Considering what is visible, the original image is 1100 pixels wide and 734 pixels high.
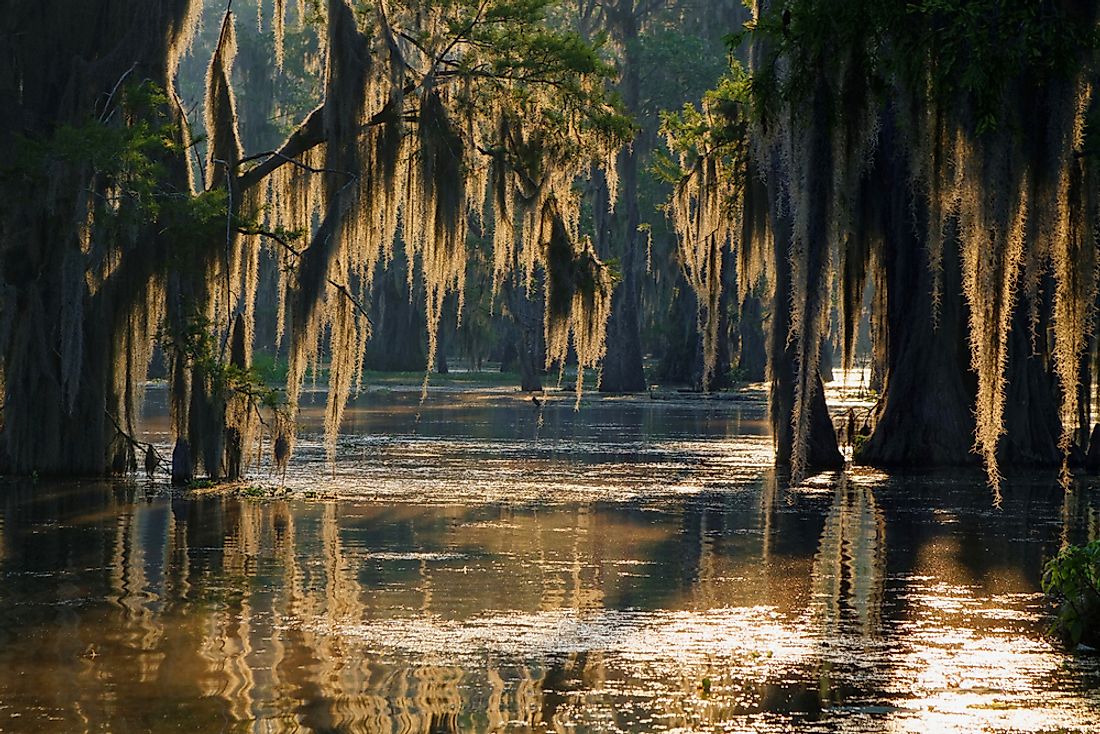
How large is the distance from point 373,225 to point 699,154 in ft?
27.7

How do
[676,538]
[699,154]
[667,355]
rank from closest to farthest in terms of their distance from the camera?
[676,538], [699,154], [667,355]

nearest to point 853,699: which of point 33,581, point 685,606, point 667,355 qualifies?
point 685,606

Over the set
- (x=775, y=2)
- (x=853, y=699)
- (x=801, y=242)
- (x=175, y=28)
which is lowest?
(x=853, y=699)

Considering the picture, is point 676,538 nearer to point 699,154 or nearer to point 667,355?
point 699,154

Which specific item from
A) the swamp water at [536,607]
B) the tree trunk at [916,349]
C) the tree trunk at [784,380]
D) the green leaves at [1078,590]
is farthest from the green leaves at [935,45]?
the tree trunk at [916,349]

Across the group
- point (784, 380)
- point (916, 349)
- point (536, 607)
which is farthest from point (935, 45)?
point (916, 349)

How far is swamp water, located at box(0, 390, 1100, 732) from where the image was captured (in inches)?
396

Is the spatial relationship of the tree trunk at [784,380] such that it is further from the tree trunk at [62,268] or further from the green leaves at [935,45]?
the green leaves at [935,45]

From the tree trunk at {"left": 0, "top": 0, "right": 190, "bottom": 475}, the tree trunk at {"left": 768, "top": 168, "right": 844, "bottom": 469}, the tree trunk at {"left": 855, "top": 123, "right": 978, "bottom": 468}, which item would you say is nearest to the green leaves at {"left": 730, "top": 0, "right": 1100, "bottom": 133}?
the tree trunk at {"left": 0, "top": 0, "right": 190, "bottom": 475}

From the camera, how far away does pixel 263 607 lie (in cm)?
1362

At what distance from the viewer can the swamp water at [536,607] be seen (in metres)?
10.0

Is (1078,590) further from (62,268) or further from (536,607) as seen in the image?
(62,268)

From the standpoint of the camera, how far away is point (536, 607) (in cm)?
1377

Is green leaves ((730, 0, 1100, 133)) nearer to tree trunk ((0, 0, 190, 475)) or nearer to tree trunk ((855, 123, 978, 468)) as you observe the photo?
tree trunk ((0, 0, 190, 475))
